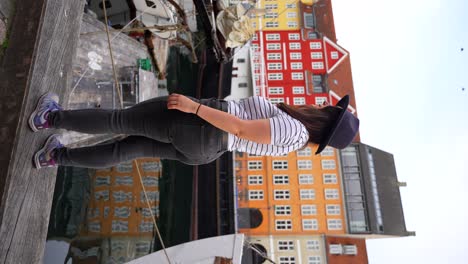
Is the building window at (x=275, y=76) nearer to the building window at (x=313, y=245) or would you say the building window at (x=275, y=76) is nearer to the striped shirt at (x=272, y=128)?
the building window at (x=313, y=245)

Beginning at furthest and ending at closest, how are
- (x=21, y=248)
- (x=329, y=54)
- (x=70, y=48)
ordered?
A: (x=329, y=54), (x=70, y=48), (x=21, y=248)

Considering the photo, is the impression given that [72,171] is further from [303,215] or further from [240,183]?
[303,215]

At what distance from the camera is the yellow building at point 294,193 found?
19312mm

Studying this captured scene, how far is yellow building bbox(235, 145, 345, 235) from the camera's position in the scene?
63.4ft

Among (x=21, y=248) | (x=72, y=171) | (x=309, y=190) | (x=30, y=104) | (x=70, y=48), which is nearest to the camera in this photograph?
(x=21, y=248)

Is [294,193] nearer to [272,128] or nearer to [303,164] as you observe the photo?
[303,164]

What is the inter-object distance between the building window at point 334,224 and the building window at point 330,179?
2411 millimetres

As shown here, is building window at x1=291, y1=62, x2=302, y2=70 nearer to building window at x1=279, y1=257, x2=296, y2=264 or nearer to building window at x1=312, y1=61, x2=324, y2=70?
building window at x1=312, y1=61, x2=324, y2=70

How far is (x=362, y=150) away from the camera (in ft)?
67.4

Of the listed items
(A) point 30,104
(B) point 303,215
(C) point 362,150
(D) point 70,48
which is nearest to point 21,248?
(A) point 30,104

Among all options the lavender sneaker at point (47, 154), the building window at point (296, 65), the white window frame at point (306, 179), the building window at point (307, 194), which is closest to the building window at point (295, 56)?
the building window at point (296, 65)

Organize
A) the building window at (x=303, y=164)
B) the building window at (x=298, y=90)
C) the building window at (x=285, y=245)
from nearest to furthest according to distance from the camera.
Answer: the building window at (x=285, y=245), the building window at (x=303, y=164), the building window at (x=298, y=90)

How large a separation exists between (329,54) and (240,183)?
41.0 feet

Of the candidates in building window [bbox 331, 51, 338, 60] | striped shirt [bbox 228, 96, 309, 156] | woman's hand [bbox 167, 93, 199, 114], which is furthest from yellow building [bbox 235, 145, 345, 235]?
woman's hand [bbox 167, 93, 199, 114]
